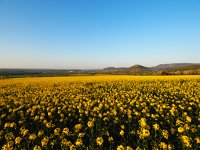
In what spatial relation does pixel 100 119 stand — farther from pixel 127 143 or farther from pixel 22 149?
pixel 22 149

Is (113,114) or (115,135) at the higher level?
(113,114)

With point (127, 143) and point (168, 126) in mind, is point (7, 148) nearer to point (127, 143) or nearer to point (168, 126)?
point (127, 143)

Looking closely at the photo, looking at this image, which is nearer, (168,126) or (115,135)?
(115,135)

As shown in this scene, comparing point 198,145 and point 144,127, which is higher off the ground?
point 144,127

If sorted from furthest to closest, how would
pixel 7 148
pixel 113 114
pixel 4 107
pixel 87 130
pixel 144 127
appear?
pixel 4 107 < pixel 113 114 < pixel 87 130 < pixel 144 127 < pixel 7 148

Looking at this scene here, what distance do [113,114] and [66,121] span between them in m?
2.64

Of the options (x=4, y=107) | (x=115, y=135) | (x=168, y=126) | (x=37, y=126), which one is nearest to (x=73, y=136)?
(x=115, y=135)

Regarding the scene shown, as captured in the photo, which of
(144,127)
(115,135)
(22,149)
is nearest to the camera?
(22,149)

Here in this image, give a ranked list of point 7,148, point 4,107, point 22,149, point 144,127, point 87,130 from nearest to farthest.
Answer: point 7,148 < point 22,149 < point 144,127 < point 87,130 < point 4,107

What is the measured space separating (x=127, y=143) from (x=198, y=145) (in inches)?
104

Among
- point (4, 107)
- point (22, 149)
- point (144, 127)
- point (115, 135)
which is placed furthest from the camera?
point (4, 107)

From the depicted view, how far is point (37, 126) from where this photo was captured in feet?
30.7

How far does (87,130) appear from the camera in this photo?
9141 mm

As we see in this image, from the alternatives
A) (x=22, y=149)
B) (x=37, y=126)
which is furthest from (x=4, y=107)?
(x=22, y=149)
